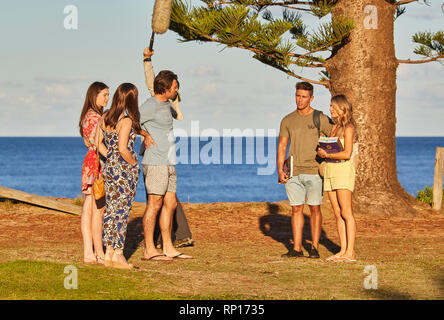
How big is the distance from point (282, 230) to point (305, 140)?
3221mm

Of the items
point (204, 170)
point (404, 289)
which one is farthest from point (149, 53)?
point (204, 170)

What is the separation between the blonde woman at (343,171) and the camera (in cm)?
717

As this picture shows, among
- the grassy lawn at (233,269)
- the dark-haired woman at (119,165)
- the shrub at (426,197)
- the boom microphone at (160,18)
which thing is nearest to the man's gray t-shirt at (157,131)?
the dark-haired woman at (119,165)

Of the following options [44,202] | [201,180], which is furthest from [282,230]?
[201,180]

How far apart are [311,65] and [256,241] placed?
13.4ft

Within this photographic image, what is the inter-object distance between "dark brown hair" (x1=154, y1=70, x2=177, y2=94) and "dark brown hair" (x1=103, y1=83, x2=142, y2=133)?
2.29 ft

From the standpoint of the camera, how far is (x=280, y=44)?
454 inches

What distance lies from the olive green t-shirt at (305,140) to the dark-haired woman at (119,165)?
1839 millimetres

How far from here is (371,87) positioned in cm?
1181

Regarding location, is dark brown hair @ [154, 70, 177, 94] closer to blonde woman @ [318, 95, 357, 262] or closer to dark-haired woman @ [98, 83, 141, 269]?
dark-haired woman @ [98, 83, 141, 269]

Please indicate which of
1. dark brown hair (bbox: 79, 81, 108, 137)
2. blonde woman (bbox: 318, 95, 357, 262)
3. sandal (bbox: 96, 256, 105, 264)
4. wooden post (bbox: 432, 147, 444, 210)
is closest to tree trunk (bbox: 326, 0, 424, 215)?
wooden post (bbox: 432, 147, 444, 210)

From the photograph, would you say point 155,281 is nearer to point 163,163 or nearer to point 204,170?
point 163,163

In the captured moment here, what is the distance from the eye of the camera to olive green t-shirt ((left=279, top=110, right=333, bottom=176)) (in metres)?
7.47
